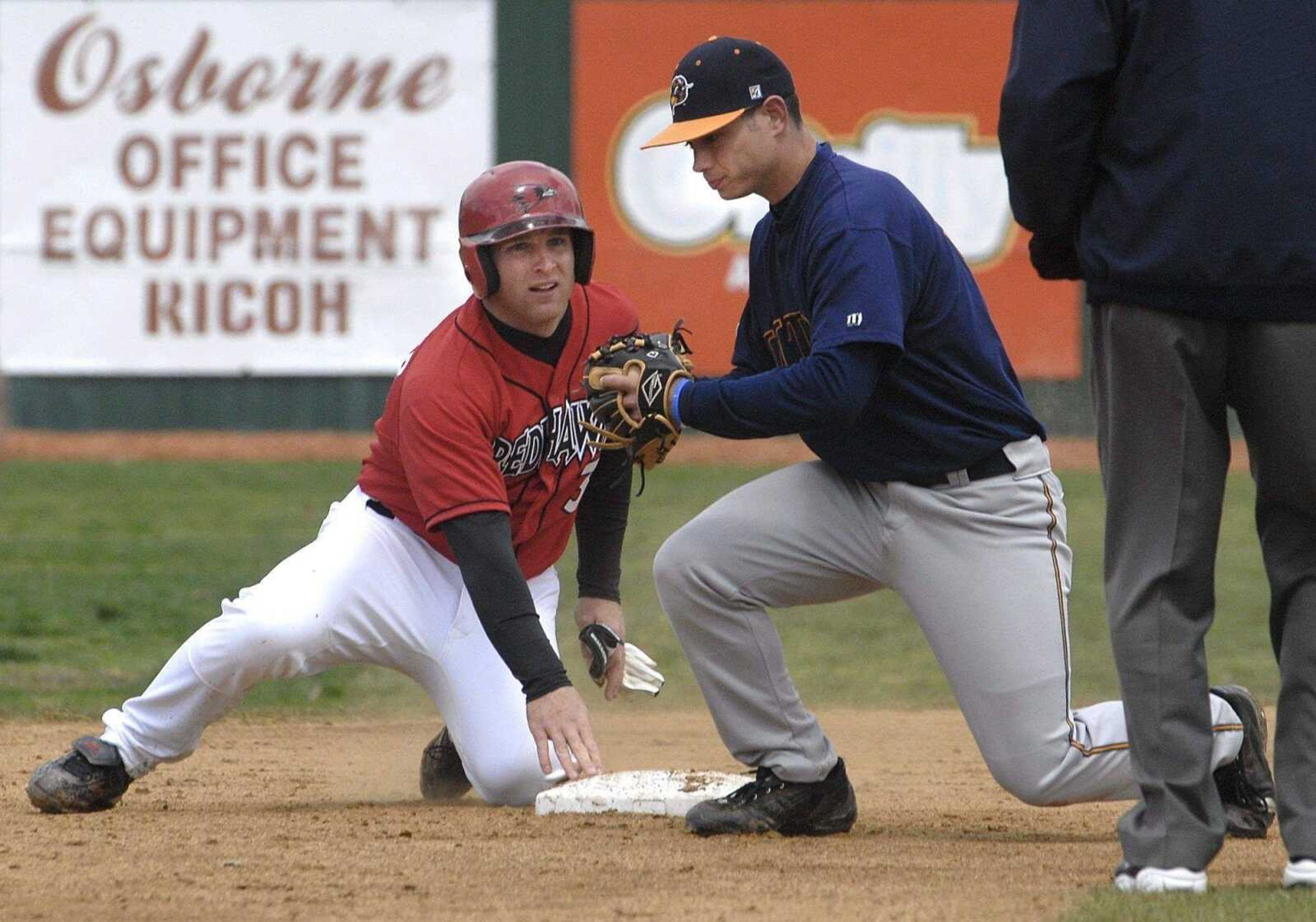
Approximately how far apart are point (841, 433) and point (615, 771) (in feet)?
4.64

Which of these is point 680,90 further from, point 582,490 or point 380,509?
point 380,509

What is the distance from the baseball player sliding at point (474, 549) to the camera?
12.7 ft

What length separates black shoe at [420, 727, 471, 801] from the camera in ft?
15.4

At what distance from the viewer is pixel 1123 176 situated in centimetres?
304

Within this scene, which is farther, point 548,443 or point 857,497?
point 548,443

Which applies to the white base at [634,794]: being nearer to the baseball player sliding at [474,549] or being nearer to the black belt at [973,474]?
the baseball player sliding at [474,549]

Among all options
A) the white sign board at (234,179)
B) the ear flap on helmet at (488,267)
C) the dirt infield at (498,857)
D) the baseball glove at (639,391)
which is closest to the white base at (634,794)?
the dirt infield at (498,857)

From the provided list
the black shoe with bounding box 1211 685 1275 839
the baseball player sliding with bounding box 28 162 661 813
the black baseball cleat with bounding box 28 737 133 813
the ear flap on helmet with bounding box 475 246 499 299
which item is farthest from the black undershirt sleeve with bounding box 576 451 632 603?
the black shoe with bounding box 1211 685 1275 839

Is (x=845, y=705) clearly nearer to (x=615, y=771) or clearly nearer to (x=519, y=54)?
(x=615, y=771)

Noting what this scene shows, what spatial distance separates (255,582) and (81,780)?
4465mm

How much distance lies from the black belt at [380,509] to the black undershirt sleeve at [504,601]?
0.61 metres

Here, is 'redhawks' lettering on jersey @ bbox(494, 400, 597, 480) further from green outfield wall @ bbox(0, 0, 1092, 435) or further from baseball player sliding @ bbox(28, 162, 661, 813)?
green outfield wall @ bbox(0, 0, 1092, 435)

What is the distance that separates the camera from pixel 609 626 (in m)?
4.37

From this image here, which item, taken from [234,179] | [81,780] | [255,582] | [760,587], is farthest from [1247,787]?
[234,179]
